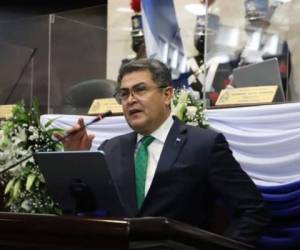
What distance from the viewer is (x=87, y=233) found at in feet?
3.16

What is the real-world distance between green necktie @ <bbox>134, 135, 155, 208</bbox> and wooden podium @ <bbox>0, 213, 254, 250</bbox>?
0.84m

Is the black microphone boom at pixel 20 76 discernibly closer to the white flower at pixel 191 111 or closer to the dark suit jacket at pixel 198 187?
the white flower at pixel 191 111

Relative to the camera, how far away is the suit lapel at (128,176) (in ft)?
6.11

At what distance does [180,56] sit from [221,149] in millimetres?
2609

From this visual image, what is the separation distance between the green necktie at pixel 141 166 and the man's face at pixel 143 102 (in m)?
0.05

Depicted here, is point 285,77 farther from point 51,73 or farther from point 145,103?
point 51,73

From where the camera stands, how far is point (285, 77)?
10.3 ft

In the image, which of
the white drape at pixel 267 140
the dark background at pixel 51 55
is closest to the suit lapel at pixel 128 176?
the white drape at pixel 267 140

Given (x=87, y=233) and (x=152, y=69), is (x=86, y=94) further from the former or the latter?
(x=87, y=233)

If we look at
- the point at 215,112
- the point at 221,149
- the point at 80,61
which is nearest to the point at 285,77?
the point at 215,112

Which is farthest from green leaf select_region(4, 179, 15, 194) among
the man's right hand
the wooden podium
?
the wooden podium

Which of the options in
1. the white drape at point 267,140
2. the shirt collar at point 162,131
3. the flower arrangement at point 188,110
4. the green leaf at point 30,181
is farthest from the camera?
the flower arrangement at point 188,110

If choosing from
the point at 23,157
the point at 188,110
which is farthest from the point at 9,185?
the point at 188,110

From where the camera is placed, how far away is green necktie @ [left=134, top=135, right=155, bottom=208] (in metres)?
1.90
